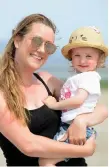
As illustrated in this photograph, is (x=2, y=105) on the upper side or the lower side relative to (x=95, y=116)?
upper

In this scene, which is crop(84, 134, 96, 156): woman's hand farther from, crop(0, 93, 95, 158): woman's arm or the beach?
the beach

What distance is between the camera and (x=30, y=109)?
222cm

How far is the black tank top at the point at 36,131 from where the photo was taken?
86.7 inches

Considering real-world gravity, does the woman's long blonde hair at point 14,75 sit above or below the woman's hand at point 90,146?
above

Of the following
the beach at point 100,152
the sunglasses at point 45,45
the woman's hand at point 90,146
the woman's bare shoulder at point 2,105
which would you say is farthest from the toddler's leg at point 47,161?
the beach at point 100,152

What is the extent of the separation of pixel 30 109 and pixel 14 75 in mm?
268

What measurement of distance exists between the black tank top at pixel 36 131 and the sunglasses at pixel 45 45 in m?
0.38

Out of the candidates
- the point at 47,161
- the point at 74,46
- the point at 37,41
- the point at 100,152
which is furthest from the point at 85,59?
the point at 100,152

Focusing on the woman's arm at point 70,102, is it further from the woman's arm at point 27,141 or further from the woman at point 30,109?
the woman's arm at point 27,141

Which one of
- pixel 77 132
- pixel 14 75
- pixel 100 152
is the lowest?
pixel 100 152

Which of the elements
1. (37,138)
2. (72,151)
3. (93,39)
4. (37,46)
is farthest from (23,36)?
(72,151)

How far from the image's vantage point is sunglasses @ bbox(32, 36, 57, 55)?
2.19 meters

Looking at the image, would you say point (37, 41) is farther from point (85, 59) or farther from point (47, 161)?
point (47, 161)

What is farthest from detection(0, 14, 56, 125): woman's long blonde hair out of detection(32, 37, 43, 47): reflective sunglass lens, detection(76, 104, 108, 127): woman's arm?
detection(76, 104, 108, 127): woman's arm
